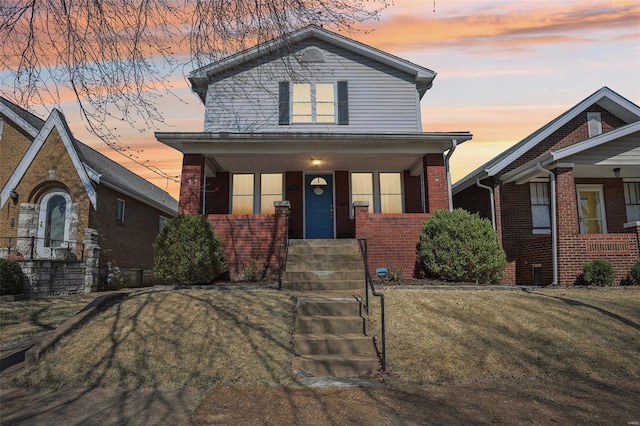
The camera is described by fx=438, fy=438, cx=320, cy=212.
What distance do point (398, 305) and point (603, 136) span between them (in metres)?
8.33

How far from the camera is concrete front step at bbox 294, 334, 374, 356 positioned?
6.29 metres

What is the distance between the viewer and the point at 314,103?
14945 mm

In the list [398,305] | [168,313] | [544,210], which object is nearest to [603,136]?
[544,210]

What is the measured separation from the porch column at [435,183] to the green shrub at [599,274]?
12.7 ft

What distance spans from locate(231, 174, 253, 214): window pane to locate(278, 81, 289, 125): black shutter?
7.23ft

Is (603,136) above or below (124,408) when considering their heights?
above

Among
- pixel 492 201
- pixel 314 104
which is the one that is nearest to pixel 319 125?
pixel 314 104

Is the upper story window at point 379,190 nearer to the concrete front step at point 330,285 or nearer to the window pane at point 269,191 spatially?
the window pane at point 269,191

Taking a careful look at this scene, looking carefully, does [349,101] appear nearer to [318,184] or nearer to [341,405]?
[318,184]

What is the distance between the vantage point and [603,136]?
12.0 meters

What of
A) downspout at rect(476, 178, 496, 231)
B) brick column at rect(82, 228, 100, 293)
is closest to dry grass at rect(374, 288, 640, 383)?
downspout at rect(476, 178, 496, 231)

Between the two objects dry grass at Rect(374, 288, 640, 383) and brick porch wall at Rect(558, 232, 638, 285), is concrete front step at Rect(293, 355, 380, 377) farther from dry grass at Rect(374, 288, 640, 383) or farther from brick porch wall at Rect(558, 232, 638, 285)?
brick porch wall at Rect(558, 232, 638, 285)

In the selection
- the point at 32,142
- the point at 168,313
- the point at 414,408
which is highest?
the point at 32,142

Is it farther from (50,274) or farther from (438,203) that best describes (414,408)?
(50,274)
